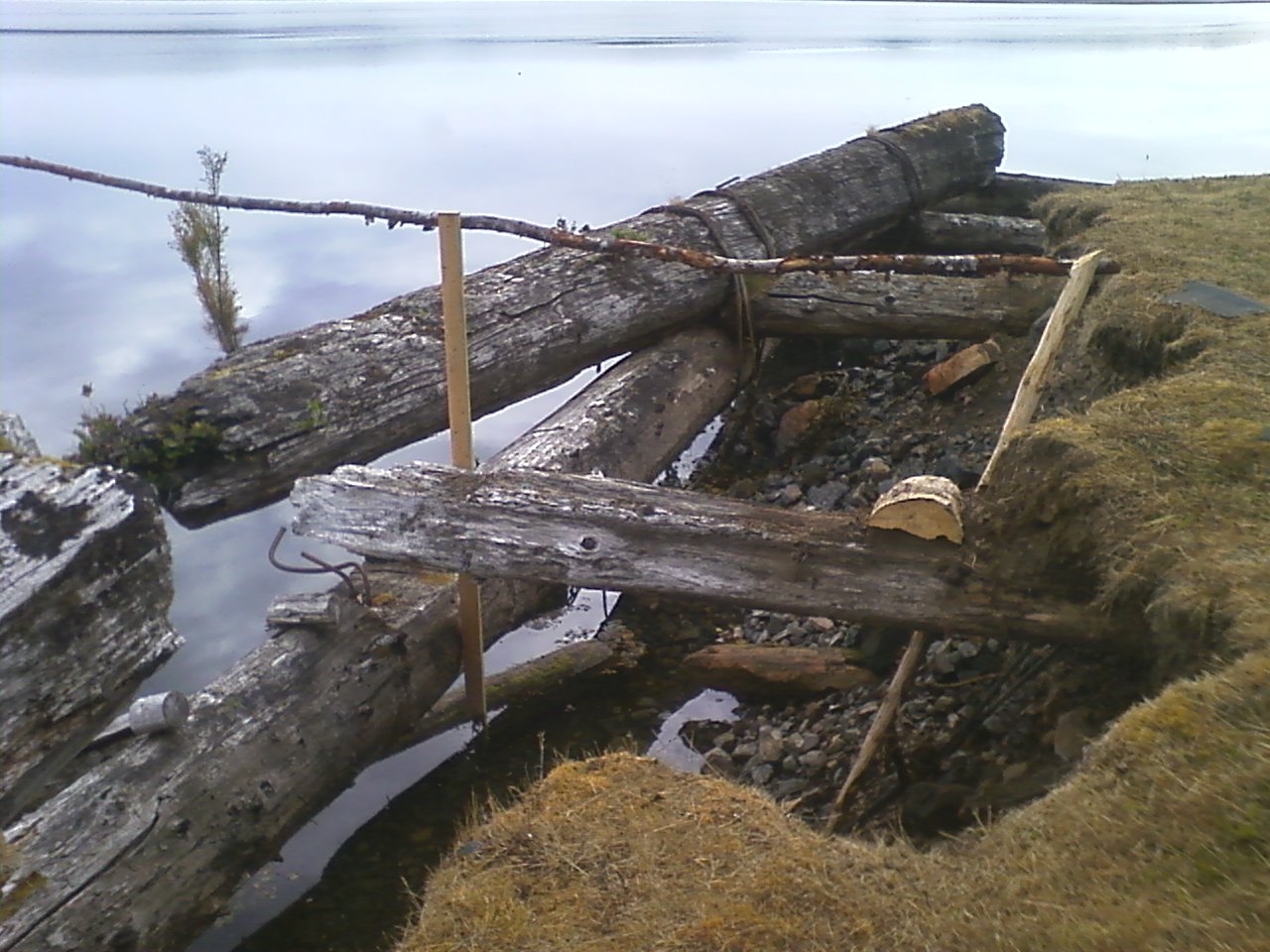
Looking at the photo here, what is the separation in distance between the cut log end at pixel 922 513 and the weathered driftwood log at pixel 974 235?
6.79 metres

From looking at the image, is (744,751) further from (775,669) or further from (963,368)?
(963,368)

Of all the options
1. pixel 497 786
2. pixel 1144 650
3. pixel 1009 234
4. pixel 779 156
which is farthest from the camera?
pixel 779 156

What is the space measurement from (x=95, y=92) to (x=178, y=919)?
24153 mm

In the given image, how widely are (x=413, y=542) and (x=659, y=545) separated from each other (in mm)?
988

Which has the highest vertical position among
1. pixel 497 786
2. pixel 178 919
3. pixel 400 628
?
pixel 400 628

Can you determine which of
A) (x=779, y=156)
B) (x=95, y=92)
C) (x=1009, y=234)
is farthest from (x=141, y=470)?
(x=95, y=92)

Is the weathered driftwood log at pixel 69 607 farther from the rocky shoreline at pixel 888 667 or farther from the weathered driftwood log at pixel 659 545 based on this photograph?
the rocky shoreline at pixel 888 667

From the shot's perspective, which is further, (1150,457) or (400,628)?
(400,628)

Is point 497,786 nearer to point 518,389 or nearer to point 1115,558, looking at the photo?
point 518,389

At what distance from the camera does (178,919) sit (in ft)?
12.1

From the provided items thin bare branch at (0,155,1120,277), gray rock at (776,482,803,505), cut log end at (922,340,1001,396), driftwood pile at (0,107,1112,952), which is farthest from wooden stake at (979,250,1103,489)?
cut log end at (922,340,1001,396)

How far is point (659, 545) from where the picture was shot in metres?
3.98

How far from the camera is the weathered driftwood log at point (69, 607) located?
8.32 ft

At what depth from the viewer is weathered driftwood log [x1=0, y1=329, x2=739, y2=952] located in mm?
3393
